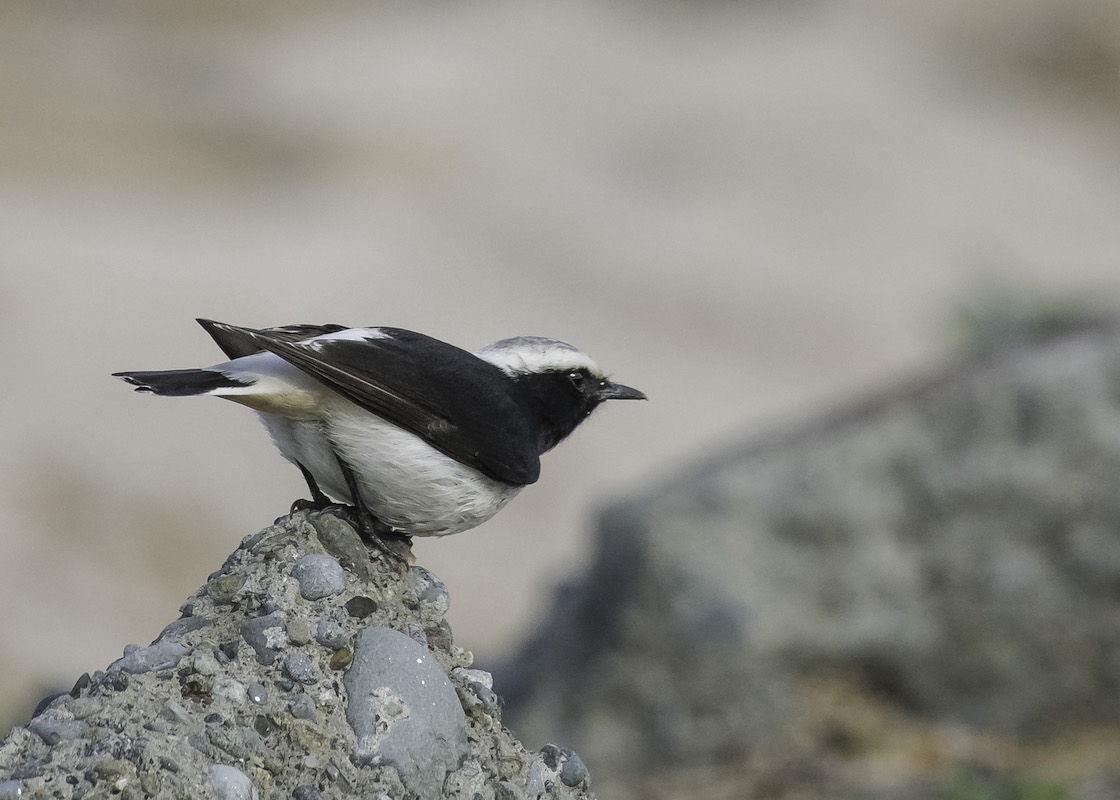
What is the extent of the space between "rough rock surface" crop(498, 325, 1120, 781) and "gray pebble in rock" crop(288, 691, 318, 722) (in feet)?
17.9

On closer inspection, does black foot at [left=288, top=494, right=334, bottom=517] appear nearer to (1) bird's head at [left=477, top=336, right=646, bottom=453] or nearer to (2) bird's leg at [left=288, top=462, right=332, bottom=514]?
(2) bird's leg at [left=288, top=462, right=332, bottom=514]

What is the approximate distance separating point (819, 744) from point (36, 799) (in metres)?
6.31

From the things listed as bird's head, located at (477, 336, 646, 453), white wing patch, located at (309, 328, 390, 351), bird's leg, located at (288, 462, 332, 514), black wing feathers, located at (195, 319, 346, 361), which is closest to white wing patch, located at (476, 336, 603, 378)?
bird's head, located at (477, 336, 646, 453)

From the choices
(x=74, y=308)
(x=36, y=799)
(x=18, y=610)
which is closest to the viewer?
(x=36, y=799)

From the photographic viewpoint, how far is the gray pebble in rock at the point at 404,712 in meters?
3.66

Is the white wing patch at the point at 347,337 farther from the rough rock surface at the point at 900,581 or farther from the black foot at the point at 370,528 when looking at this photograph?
the rough rock surface at the point at 900,581

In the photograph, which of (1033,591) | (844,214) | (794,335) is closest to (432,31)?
(844,214)

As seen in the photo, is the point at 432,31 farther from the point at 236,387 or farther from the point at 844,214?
the point at 236,387

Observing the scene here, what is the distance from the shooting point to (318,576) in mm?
3963

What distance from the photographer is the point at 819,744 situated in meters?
8.62

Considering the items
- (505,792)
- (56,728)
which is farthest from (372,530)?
(56,728)

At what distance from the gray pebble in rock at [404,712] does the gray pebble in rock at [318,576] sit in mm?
180

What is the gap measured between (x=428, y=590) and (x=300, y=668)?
68cm

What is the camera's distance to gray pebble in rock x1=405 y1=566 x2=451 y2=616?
4.27m
